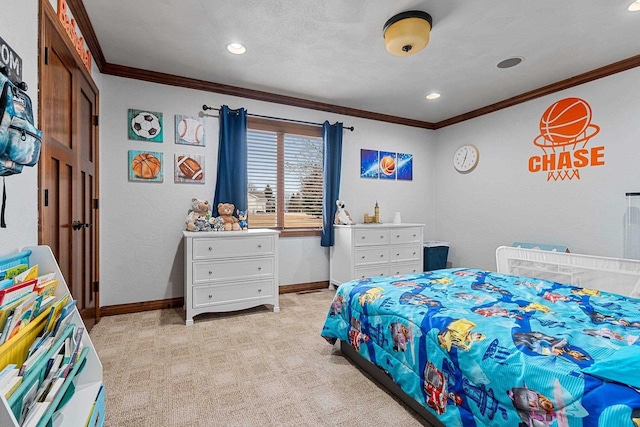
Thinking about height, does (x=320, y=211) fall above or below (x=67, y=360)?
above

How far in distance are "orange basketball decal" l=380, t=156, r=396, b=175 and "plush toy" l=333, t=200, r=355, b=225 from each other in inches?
39.2

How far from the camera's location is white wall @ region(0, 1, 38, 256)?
1318mm

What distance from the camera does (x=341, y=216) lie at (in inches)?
170

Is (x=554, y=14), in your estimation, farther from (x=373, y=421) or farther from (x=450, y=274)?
(x=373, y=421)

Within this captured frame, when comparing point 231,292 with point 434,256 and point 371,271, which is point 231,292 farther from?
point 434,256

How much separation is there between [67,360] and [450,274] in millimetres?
2468

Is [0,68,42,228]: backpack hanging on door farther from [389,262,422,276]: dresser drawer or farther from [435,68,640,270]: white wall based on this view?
[435,68,640,270]: white wall

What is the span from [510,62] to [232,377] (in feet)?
12.5

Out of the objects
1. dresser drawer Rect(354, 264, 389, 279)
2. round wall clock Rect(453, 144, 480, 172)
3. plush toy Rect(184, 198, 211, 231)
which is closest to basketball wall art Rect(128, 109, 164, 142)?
plush toy Rect(184, 198, 211, 231)

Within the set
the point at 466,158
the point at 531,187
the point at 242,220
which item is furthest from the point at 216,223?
the point at 531,187

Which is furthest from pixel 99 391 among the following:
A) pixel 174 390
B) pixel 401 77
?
pixel 401 77

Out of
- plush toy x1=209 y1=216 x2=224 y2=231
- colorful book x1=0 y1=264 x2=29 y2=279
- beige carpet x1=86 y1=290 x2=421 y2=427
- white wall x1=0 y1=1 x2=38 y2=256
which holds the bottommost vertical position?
beige carpet x1=86 y1=290 x2=421 y2=427

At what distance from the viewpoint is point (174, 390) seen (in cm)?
191

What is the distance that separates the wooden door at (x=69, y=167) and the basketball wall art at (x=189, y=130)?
0.77 m
